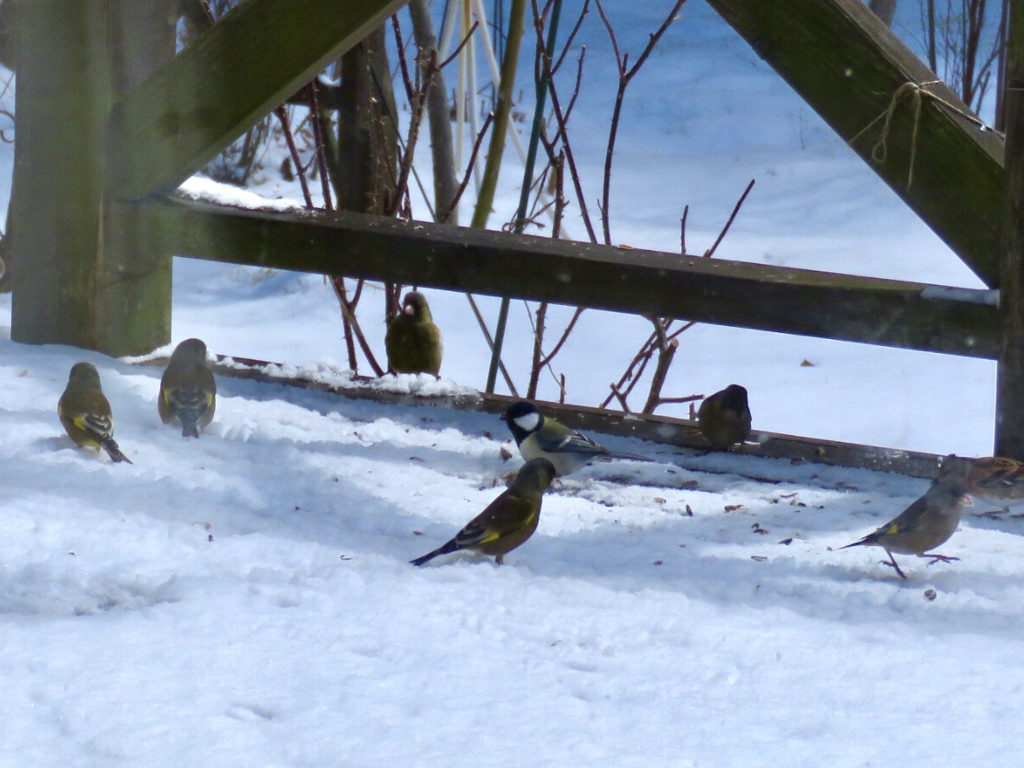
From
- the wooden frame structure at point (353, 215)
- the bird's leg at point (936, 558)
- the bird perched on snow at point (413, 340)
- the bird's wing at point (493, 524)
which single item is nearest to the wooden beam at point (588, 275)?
the wooden frame structure at point (353, 215)

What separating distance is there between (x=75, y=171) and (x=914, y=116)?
229cm

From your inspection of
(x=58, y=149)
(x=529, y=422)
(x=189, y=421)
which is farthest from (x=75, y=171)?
(x=529, y=422)

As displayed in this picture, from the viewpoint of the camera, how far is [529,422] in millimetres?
3162

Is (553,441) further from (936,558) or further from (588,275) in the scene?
(936,558)

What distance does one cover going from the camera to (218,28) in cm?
329

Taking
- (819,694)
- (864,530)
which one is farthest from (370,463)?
(819,694)

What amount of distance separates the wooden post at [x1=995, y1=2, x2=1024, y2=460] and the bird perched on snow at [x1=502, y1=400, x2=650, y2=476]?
896 mm

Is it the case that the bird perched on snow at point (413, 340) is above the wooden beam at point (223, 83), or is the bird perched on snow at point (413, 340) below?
below

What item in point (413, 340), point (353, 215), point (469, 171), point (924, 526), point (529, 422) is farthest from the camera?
point (413, 340)

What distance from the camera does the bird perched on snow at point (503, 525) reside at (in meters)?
2.34

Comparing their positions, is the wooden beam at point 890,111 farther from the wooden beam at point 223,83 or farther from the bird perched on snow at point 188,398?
the bird perched on snow at point 188,398

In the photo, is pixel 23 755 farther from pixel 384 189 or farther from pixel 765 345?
pixel 765 345

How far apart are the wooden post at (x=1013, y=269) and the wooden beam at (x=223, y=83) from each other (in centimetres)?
149

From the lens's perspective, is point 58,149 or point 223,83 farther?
point 58,149
